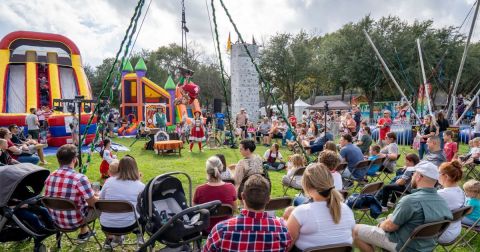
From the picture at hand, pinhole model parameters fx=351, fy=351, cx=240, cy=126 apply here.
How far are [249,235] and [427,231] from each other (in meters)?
1.68

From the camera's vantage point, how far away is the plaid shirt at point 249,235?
250 centimetres

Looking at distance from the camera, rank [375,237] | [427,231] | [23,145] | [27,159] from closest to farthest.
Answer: [427,231] → [375,237] → [27,159] → [23,145]

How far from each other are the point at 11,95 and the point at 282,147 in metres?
12.5

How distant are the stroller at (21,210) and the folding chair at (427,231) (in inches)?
147

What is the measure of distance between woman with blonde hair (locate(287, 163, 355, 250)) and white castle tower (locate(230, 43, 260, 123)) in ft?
69.6

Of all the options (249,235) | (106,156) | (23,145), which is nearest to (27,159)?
(23,145)

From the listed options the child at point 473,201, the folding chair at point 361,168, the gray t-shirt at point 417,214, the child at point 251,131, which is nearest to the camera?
the gray t-shirt at point 417,214

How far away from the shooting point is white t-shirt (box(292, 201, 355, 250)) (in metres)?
2.77

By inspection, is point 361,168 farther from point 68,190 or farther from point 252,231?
point 68,190

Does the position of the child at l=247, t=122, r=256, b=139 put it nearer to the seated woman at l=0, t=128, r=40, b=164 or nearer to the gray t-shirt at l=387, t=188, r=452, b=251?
the seated woman at l=0, t=128, r=40, b=164

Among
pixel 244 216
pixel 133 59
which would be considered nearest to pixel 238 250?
pixel 244 216

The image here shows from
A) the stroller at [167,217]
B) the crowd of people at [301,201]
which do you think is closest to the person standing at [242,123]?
the crowd of people at [301,201]

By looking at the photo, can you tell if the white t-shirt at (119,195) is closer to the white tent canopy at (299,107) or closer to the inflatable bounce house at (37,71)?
the inflatable bounce house at (37,71)

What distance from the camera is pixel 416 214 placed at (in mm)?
3123
